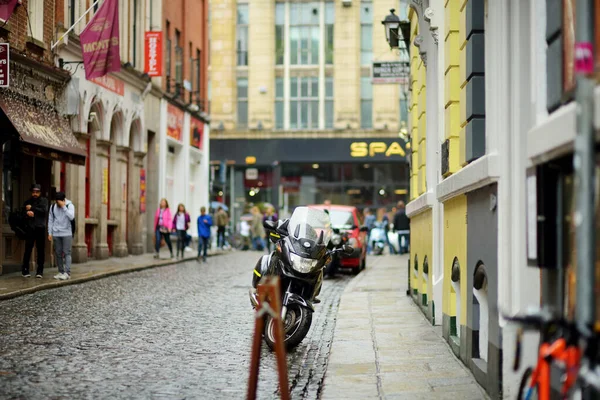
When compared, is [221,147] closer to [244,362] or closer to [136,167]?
[136,167]

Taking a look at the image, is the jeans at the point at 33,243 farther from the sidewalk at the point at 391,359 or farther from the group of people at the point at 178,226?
the group of people at the point at 178,226

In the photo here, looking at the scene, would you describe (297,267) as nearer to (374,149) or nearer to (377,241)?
(377,241)

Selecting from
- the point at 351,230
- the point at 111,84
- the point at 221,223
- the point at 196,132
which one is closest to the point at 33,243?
the point at 351,230

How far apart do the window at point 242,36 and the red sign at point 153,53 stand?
21.9 meters

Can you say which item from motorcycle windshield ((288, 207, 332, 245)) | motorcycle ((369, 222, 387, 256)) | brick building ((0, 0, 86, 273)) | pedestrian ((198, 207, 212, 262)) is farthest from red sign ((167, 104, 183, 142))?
motorcycle windshield ((288, 207, 332, 245))

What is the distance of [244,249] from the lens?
44438 millimetres

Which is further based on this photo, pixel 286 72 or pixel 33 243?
pixel 286 72

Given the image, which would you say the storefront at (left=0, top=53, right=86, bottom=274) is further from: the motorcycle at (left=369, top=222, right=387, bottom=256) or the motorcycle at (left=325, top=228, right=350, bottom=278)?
the motorcycle at (left=369, top=222, right=387, bottom=256)

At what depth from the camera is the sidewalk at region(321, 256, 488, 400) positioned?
777 centimetres

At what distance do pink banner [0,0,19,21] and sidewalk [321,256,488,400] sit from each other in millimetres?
9366

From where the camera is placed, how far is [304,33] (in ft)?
177

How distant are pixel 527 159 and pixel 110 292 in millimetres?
12479

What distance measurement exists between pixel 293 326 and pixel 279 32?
45.1m

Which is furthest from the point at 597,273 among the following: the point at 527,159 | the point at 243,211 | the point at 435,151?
the point at 243,211
